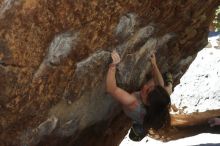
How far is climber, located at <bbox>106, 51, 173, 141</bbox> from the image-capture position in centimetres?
635

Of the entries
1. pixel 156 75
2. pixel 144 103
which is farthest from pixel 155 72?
pixel 144 103

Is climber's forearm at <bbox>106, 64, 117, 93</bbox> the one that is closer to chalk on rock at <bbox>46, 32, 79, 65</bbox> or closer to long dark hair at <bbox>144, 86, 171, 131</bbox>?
long dark hair at <bbox>144, 86, 171, 131</bbox>

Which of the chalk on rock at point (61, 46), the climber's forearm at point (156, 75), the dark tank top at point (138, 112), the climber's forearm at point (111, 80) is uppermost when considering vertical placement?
the chalk on rock at point (61, 46)

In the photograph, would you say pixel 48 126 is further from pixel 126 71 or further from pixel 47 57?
pixel 126 71

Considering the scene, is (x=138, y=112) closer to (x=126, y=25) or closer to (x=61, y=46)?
(x=126, y=25)

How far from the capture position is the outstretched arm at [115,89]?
648 cm

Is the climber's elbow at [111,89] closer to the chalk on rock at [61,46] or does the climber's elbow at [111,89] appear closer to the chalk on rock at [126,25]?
the chalk on rock at [126,25]

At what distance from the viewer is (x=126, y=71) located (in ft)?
23.4

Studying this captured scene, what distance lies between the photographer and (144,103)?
6.54m

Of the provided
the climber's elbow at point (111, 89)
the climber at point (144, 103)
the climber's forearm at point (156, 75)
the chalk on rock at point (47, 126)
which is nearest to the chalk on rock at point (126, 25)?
the climber at point (144, 103)

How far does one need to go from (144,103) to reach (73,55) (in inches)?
57.2

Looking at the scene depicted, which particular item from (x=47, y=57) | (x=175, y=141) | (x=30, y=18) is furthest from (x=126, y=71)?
(x=175, y=141)

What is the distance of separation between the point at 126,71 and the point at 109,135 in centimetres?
203

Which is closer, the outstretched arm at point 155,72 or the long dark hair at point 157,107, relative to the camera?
the long dark hair at point 157,107
